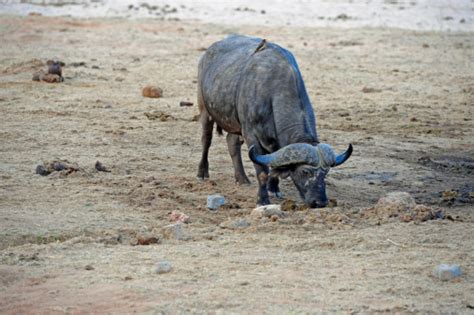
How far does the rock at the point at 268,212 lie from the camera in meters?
9.02

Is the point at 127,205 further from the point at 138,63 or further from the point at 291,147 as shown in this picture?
the point at 138,63

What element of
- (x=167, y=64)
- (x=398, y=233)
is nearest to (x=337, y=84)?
(x=167, y=64)

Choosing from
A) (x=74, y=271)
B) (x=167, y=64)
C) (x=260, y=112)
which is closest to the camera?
(x=74, y=271)

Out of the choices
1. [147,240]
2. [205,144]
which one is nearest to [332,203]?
[147,240]

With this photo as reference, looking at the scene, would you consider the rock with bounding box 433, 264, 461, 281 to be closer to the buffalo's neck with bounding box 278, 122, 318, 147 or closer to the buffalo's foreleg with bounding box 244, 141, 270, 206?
the buffalo's neck with bounding box 278, 122, 318, 147

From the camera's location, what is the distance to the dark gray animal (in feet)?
30.2

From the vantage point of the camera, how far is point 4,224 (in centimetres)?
871

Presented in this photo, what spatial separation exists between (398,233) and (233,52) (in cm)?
331

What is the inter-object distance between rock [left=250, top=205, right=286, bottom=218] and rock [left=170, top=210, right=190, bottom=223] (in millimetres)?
574

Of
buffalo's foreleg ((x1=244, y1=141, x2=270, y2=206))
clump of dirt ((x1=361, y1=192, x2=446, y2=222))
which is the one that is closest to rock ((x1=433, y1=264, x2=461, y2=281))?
clump of dirt ((x1=361, y1=192, x2=446, y2=222))

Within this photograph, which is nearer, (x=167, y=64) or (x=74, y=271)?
(x=74, y=271)

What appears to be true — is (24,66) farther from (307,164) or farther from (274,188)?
(307,164)

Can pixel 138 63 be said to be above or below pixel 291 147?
below

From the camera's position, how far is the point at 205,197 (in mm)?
10250
